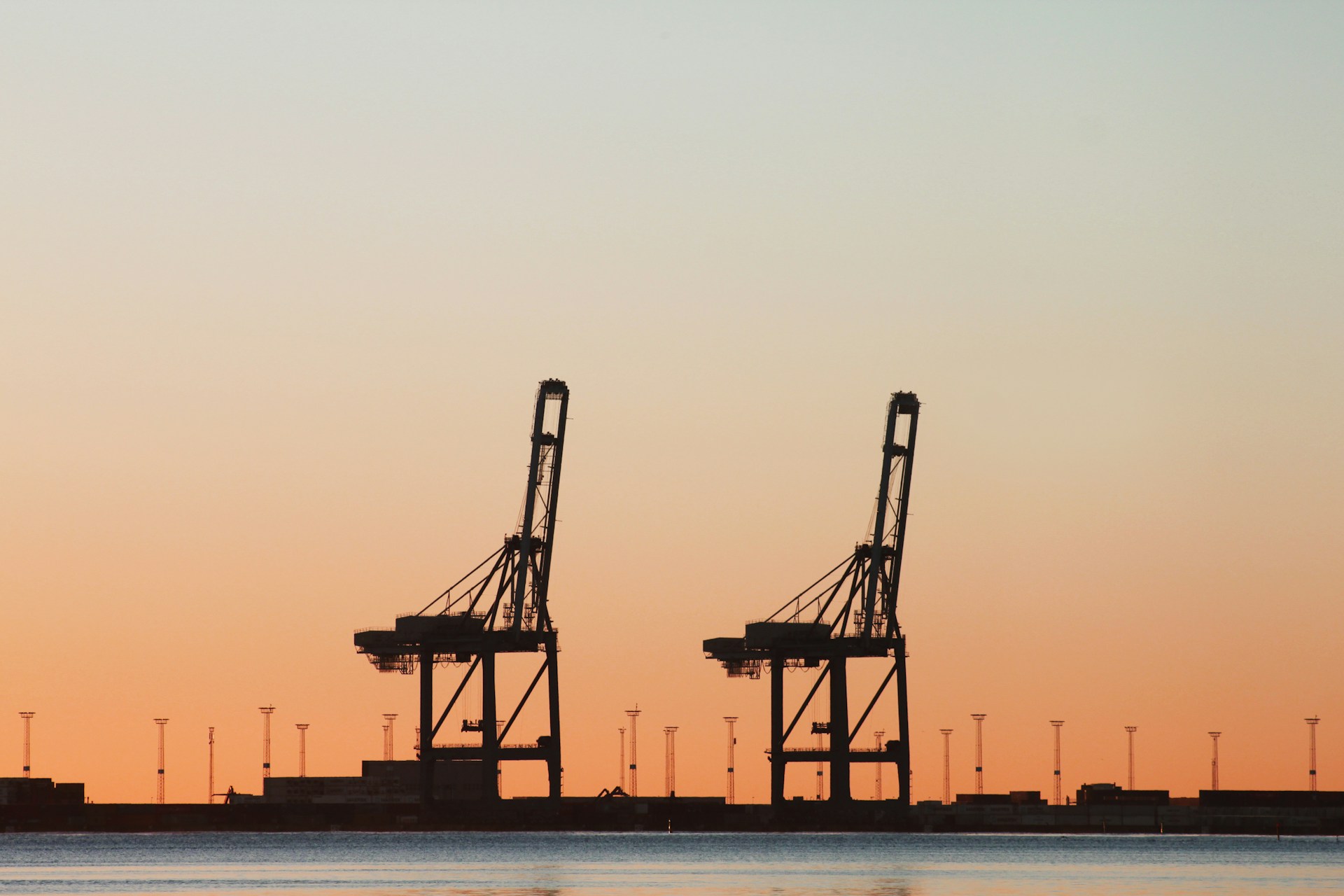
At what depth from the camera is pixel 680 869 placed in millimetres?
149125

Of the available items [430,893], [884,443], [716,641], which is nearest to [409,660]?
[716,641]

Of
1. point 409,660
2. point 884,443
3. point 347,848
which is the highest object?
point 884,443

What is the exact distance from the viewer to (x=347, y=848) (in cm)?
18838

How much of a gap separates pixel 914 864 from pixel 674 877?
2336 cm

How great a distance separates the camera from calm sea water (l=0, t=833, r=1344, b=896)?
128 metres

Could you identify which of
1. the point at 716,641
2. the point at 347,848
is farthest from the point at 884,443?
the point at 347,848

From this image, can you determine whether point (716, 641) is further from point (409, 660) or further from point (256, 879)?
point (256, 879)

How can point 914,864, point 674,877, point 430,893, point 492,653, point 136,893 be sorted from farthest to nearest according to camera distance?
point 492,653 → point 914,864 → point 674,877 → point 136,893 → point 430,893

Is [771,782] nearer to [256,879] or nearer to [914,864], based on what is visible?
[914,864]

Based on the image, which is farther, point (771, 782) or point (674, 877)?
point (771, 782)

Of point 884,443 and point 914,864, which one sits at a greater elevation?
point 884,443

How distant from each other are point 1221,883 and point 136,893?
176ft

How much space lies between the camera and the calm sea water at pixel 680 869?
127562 millimetres

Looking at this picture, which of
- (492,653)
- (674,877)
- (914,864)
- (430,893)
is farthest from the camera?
(492,653)
